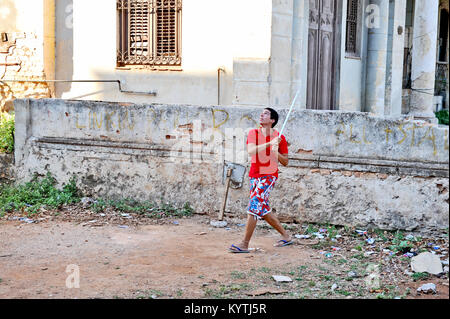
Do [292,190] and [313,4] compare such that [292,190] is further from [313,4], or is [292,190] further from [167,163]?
[313,4]

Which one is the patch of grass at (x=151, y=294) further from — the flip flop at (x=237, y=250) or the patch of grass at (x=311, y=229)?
the patch of grass at (x=311, y=229)

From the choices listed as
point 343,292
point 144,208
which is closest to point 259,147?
point 343,292

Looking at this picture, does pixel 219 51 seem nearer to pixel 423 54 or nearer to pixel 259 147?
pixel 259 147

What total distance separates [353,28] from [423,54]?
1889 millimetres

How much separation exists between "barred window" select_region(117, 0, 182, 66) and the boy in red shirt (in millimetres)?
5175

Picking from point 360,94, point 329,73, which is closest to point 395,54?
point 360,94

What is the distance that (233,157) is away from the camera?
7.65 metres

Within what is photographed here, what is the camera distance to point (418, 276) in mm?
5473

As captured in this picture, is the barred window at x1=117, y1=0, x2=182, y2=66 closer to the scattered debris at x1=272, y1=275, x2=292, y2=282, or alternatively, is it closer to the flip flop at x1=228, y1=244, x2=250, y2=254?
the flip flop at x1=228, y1=244, x2=250, y2=254

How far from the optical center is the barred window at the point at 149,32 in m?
11.1

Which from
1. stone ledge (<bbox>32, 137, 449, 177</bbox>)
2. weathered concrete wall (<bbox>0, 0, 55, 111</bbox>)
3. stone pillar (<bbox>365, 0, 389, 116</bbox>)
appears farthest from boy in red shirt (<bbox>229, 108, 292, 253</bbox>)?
stone pillar (<bbox>365, 0, 389, 116</bbox>)

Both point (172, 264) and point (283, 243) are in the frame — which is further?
point (283, 243)

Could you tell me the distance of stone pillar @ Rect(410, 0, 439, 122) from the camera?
13.4m
